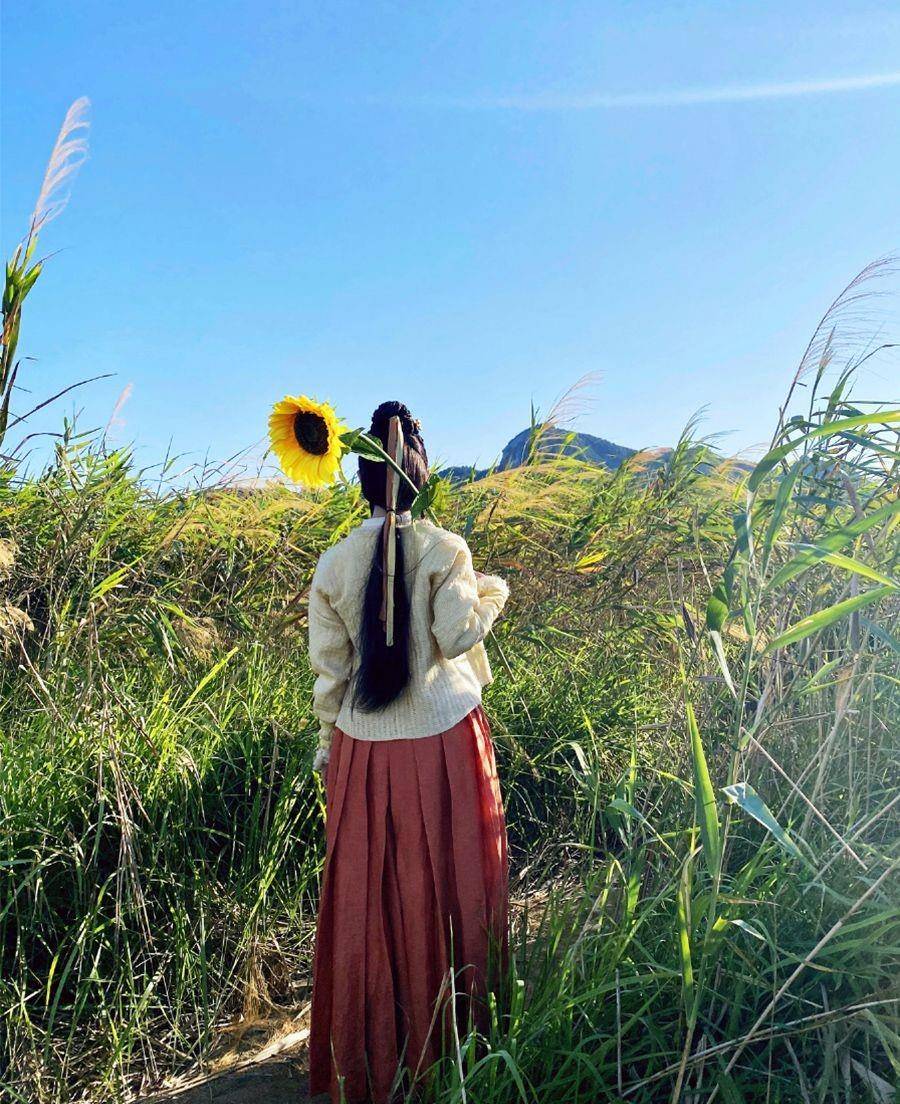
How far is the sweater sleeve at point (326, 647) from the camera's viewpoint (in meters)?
2.15

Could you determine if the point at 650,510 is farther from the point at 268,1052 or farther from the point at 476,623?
the point at 268,1052

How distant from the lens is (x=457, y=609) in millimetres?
2068

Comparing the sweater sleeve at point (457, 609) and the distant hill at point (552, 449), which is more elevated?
the distant hill at point (552, 449)

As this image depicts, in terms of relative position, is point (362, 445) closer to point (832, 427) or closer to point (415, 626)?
point (415, 626)

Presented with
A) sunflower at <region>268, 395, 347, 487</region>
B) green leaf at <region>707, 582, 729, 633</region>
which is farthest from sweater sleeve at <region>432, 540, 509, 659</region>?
green leaf at <region>707, 582, 729, 633</region>

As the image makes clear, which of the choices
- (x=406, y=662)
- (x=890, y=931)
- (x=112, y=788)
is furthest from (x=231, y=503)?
(x=890, y=931)

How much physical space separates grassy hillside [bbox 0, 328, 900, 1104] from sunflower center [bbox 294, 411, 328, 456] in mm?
823

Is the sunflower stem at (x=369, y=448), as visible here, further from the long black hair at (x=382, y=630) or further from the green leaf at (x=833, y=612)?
the green leaf at (x=833, y=612)

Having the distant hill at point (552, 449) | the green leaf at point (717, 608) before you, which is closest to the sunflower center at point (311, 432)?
the green leaf at point (717, 608)

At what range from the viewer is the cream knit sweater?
82.3 inches

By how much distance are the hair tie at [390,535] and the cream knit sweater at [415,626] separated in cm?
5

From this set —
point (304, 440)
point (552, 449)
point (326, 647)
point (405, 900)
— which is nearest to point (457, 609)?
point (326, 647)

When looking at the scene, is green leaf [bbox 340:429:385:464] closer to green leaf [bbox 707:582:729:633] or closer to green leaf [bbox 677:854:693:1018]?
green leaf [bbox 707:582:729:633]

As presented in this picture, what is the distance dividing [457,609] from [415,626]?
0.11 m
